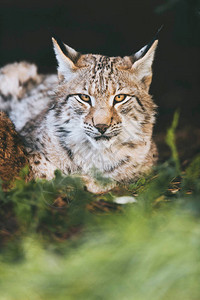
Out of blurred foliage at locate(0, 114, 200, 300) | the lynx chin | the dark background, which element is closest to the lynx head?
the lynx chin

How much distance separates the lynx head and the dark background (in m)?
0.48

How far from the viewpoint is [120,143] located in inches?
118

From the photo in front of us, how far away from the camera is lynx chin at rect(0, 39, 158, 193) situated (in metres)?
2.90

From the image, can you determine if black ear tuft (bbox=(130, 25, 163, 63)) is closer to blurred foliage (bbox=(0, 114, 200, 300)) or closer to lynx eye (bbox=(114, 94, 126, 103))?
lynx eye (bbox=(114, 94, 126, 103))

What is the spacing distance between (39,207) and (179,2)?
6.92 ft

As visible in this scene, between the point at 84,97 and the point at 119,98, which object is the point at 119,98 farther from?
the point at 84,97

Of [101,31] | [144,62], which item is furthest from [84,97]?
[101,31]

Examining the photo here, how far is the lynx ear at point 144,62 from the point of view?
2.99 m

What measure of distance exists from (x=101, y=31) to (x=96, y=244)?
106 inches

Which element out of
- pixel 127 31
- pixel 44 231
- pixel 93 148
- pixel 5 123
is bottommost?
pixel 44 231

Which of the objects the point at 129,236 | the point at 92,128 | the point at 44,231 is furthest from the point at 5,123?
the point at 129,236

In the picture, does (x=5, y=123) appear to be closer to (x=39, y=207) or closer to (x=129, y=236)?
(x=39, y=207)

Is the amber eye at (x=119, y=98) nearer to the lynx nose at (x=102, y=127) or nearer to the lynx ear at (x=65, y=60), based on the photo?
the lynx nose at (x=102, y=127)

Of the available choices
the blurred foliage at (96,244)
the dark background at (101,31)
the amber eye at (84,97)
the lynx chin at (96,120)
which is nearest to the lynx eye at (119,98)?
the lynx chin at (96,120)
